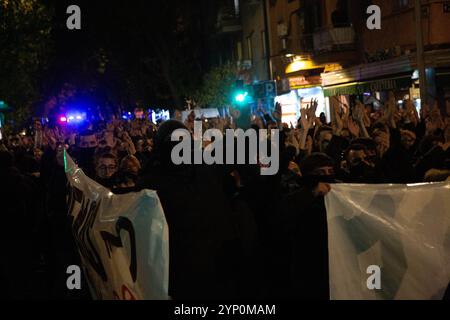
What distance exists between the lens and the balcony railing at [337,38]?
26.1m

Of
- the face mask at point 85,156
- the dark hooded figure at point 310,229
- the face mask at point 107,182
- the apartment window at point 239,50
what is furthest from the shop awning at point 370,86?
Result: the dark hooded figure at point 310,229

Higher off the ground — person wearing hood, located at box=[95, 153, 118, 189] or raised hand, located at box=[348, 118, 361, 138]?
raised hand, located at box=[348, 118, 361, 138]

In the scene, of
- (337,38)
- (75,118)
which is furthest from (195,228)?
(75,118)

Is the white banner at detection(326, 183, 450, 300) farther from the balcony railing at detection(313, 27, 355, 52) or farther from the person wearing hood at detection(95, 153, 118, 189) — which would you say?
the balcony railing at detection(313, 27, 355, 52)

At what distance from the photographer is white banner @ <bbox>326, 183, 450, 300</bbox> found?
4188 millimetres

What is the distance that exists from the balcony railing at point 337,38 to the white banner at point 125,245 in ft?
72.1

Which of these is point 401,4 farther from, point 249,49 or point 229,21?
point 229,21

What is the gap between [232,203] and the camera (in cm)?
563

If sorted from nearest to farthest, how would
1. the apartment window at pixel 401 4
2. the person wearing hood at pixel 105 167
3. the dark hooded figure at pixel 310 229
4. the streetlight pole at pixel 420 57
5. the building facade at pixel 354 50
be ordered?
the dark hooded figure at pixel 310 229
the person wearing hood at pixel 105 167
the streetlight pole at pixel 420 57
the building facade at pixel 354 50
the apartment window at pixel 401 4

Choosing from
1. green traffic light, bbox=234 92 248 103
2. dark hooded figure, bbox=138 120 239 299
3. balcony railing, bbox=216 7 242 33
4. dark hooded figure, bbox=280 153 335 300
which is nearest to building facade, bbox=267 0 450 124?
green traffic light, bbox=234 92 248 103

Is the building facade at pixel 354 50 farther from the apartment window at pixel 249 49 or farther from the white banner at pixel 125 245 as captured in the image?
the white banner at pixel 125 245

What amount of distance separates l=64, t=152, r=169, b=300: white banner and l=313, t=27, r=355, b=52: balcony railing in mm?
21988
